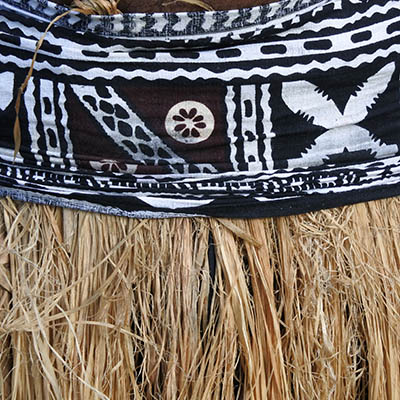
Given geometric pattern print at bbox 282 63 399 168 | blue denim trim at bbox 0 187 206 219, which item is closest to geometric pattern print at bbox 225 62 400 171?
geometric pattern print at bbox 282 63 399 168

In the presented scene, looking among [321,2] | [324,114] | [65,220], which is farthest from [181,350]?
[321,2]

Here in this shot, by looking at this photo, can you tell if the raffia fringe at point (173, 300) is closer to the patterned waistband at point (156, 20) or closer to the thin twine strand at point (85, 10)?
the thin twine strand at point (85, 10)

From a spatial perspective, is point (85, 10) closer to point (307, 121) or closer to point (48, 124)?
point (48, 124)

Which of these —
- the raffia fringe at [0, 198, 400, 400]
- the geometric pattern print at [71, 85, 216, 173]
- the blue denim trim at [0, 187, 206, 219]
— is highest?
the geometric pattern print at [71, 85, 216, 173]

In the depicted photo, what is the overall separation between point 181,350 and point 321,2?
46cm

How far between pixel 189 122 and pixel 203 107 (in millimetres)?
24

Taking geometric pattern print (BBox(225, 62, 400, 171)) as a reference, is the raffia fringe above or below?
below

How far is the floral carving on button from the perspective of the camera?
0.69m

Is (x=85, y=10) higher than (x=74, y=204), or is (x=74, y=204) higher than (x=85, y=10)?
(x=85, y=10)

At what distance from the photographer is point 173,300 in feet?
2.41

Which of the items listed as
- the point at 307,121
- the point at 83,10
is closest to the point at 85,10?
the point at 83,10

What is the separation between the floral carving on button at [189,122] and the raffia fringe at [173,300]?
11 centimetres

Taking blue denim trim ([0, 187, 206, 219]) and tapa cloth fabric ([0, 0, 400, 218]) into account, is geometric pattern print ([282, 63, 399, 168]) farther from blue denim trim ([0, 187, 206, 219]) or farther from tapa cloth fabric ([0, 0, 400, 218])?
blue denim trim ([0, 187, 206, 219])

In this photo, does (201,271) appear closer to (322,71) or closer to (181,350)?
(181,350)
